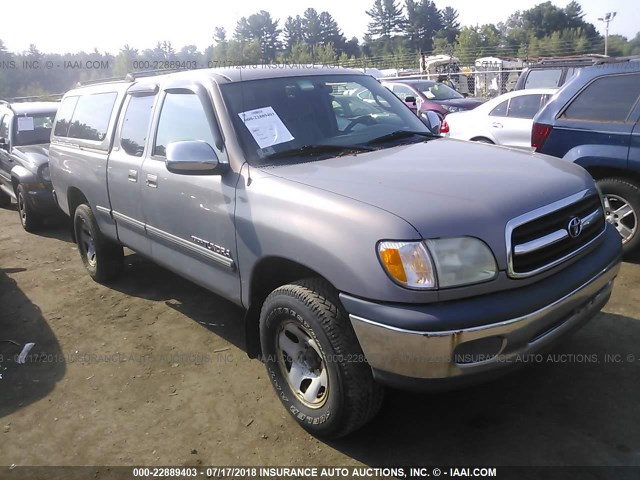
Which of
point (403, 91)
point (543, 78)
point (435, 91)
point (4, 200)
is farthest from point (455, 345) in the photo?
point (435, 91)

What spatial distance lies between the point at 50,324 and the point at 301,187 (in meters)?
3.06

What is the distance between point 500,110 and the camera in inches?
326

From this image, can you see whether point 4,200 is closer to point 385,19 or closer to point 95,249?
point 95,249

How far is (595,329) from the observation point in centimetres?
382

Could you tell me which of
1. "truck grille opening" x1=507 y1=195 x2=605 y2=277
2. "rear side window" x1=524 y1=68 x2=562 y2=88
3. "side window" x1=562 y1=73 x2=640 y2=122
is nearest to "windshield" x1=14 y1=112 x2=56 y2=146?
"side window" x1=562 y1=73 x2=640 y2=122

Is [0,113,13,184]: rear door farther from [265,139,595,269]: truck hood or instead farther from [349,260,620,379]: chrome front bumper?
[349,260,620,379]: chrome front bumper

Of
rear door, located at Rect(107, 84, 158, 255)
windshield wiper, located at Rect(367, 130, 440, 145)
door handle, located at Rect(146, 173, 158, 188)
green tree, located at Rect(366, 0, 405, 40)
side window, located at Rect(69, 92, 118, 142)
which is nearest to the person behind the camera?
windshield wiper, located at Rect(367, 130, 440, 145)

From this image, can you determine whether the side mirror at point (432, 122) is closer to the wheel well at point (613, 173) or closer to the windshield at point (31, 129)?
the wheel well at point (613, 173)

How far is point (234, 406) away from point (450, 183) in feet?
6.05

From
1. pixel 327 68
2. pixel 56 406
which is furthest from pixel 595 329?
pixel 56 406

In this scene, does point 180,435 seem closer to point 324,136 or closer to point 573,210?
point 324,136

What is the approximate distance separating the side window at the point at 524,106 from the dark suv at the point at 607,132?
2.69 metres

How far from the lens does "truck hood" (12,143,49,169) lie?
755 cm

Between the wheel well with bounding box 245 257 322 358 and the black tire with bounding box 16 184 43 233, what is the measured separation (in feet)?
18.3
